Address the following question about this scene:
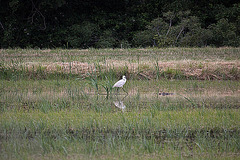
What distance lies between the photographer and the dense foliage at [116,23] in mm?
17594

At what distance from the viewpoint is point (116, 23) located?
2033 cm

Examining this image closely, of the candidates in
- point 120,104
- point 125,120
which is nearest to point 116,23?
point 120,104

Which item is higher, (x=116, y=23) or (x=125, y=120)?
(x=116, y=23)

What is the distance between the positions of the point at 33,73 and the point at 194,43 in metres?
10.8

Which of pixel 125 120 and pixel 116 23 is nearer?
pixel 125 120

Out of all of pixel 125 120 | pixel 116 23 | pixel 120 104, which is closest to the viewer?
pixel 125 120

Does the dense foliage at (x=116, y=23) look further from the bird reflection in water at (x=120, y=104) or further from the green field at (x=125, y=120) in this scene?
the bird reflection in water at (x=120, y=104)

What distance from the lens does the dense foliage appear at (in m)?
17.6

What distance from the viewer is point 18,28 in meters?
19.3

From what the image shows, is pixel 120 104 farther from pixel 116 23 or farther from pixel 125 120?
pixel 116 23

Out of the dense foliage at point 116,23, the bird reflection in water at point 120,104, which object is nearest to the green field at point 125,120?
the bird reflection in water at point 120,104

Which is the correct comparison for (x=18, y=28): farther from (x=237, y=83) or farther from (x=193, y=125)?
(x=193, y=125)

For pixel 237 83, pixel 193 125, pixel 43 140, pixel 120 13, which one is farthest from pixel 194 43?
pixel 43 140

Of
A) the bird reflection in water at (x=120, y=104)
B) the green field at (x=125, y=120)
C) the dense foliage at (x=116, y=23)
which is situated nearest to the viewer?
the green field at (x=125, y=120)
